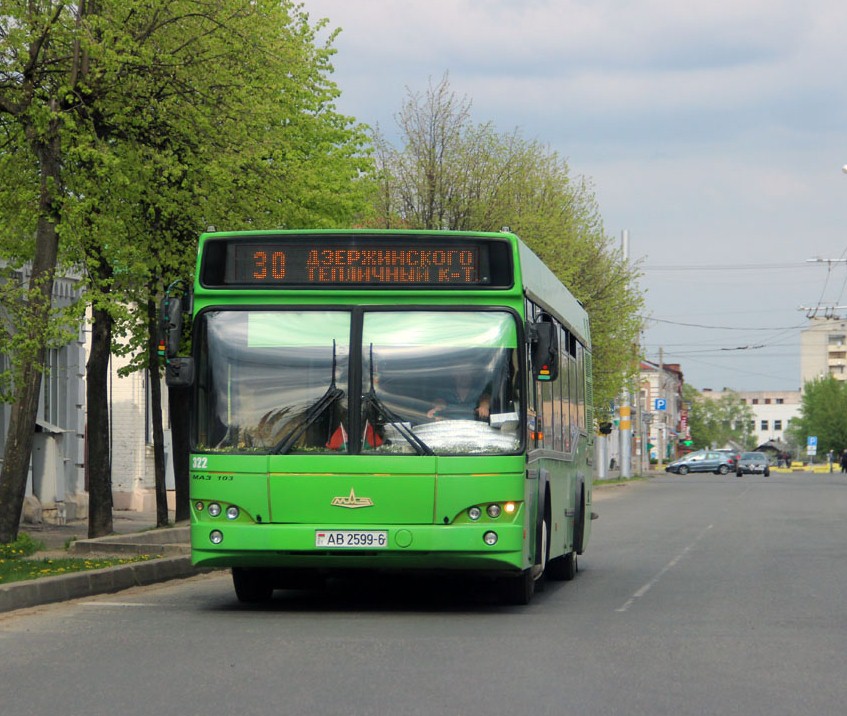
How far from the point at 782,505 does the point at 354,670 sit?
35.2 metres

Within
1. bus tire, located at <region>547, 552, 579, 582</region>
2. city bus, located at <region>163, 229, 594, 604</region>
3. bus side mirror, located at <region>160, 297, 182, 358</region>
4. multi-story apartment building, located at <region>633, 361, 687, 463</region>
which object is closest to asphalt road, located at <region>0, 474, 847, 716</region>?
bus tire, located at <region>547, 552, 579, 582</region>

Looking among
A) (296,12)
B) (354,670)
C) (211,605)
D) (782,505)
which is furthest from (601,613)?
(782,505)

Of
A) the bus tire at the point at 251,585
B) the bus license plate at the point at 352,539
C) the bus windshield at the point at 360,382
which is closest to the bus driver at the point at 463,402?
the bus windshield at the point at 360,382

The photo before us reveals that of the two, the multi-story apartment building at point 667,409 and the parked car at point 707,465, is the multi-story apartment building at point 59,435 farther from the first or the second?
the multi-story apartment building at point 667,409

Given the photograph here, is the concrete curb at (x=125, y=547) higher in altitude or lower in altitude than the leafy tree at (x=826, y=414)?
lower

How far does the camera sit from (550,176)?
49094 millimetres

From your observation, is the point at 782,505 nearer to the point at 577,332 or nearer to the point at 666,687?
the point at 577,332

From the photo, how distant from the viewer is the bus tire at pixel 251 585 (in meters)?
14.6

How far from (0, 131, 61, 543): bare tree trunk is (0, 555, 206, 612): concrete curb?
2905mm

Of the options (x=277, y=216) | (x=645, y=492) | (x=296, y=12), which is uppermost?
(x=296, y=12)

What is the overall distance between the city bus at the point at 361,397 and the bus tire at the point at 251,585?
3.57 feet

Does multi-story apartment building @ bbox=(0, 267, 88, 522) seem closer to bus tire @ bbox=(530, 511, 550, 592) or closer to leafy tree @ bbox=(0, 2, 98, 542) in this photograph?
leafy tree @ bbox=(0, 2, 98, 542)

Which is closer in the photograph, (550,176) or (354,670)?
(354,670)

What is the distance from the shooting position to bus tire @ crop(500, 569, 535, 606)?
47.5 ft
